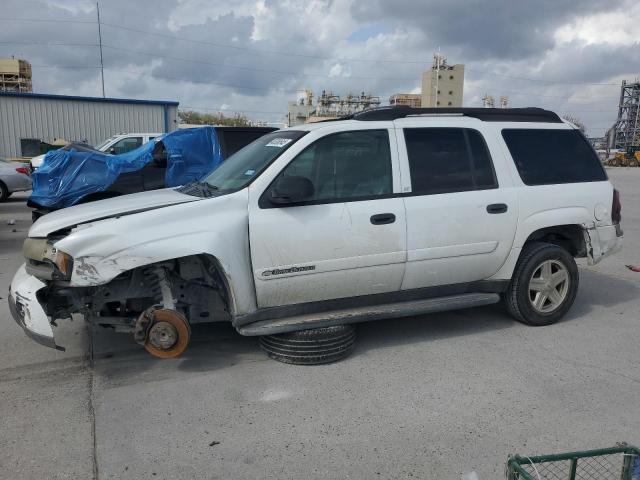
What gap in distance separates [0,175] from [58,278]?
1324 centimetres

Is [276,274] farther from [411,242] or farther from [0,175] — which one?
[0,175]

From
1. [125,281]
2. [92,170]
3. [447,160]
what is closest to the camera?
[125,281]

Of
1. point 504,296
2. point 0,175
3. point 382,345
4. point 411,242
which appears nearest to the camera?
point 411,242

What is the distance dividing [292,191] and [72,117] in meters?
26.8

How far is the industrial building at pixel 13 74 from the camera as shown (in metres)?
65.1

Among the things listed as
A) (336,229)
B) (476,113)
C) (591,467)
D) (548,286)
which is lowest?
(591,467)

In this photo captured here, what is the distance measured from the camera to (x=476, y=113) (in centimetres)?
499

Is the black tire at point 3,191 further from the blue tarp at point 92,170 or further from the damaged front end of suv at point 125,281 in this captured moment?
the damaged front end of suv at point 125,281

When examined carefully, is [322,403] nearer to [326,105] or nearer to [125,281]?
[125,281]

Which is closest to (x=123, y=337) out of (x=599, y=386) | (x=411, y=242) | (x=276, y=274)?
(x=276, y=274)

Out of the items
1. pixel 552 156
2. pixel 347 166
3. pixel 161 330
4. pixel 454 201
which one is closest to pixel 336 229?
pixel 347 166

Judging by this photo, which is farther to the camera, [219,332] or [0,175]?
[0,175]

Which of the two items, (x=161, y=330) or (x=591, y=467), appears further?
(x=161, y=330)

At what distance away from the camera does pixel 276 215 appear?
3.98 m
